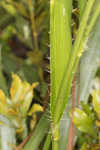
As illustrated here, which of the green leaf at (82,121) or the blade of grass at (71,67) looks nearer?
the blade of grass at (71,67)

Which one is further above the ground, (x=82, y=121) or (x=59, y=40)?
(x=59, y=40)

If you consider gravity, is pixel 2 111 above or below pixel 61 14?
below

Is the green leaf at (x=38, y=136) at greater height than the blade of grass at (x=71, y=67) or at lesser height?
lesser

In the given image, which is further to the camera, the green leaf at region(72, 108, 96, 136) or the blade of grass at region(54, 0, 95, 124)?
the green leaf at region(72, 108, 96, 136)

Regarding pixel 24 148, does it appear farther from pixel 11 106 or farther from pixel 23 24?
pixel 23 24

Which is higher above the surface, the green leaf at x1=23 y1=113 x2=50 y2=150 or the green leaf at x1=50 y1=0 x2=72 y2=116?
the green leaf at x1=50 y1=0 x2=72 y2=116

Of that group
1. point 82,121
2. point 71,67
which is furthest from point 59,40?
point 82,121

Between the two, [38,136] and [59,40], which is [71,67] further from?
Result: [38,136]

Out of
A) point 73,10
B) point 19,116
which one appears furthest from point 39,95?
point 73,10
